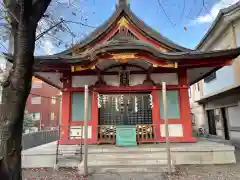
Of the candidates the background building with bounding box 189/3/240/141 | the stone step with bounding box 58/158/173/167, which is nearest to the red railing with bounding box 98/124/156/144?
the stone step with bounding box 58/158/173/167

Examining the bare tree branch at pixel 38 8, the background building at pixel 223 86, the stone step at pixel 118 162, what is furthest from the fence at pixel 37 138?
the background building at pixel 223 86

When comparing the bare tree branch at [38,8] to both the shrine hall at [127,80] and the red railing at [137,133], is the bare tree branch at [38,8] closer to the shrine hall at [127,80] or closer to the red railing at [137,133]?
the shrine hall at [127,80]

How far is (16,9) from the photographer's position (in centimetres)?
290

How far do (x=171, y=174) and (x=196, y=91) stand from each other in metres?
13.3

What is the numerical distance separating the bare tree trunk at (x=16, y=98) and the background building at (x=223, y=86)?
7.86 m

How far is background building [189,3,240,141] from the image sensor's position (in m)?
10.2

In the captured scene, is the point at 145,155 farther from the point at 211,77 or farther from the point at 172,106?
the point at 211,77

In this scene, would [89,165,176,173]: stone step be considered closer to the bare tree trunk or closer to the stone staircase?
the stone staircase

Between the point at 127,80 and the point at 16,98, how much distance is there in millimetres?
5885

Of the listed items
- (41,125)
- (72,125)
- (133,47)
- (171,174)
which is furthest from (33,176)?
(41,125)

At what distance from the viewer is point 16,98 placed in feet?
8.95

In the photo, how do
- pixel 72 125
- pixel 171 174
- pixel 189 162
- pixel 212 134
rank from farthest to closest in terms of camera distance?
pixel 212 134 → pixel 72 125 → pixel 189 162 → pixel 171 174

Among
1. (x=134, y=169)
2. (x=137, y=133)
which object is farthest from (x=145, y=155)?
(x=137, y=133)

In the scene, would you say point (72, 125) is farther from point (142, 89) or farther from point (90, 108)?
point (142, 89)
